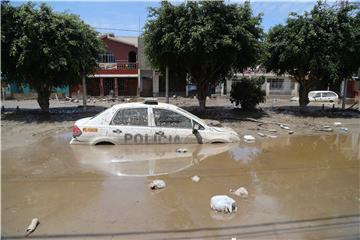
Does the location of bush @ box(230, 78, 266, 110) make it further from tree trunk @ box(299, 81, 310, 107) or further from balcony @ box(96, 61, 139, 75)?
balcony @ box(96, 61, 139, 75)

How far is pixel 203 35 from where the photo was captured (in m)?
14.9

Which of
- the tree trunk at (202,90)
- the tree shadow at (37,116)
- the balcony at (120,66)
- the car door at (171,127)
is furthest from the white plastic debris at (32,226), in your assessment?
the balcony at (120,66)

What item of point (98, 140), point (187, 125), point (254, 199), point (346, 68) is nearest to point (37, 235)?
point (254, 199)

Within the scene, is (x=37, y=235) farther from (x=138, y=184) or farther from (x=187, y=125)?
(x=187, y=125)

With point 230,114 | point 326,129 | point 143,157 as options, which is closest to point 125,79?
point 230,114

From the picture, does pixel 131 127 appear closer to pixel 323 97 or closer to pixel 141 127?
pixel 141 127

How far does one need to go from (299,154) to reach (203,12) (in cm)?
850

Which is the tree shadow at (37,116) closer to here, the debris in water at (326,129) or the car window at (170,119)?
the car window at (170,119)

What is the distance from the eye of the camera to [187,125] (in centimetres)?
1027

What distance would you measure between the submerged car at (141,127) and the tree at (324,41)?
30.1 feet

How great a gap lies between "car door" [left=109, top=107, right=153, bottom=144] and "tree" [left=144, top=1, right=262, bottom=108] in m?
5.71

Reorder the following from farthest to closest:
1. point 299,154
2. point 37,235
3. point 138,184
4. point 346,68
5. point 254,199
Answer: point 346,68 < point 299,154 < point 138,184 < point 254,199 < point 37,235

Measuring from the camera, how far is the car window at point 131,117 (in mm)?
9969

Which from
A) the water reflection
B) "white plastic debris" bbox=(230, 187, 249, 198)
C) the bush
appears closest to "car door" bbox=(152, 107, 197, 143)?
the water reflection
